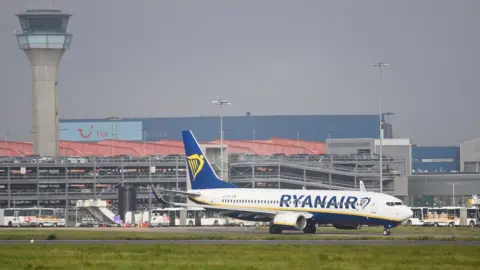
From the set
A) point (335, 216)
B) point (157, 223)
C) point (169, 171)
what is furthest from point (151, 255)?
point (169, 171)

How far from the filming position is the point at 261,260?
6247 centimetres

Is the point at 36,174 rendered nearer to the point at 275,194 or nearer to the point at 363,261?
the point at 275,194

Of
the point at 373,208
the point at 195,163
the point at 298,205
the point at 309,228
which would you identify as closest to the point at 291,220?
the point at 309,228

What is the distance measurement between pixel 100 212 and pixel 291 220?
4124 cm

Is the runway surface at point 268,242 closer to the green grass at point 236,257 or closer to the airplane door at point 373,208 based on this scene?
the green grass at point 236,257

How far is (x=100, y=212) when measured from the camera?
5502 inches

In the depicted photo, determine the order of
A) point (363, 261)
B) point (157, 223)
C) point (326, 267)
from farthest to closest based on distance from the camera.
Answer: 1. point (157, 223)
2. point (363, 261)
3. point (326, 267)

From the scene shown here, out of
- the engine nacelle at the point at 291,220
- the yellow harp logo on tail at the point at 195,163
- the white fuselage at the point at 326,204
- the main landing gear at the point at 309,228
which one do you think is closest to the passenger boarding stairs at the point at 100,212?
the yellow harp logo on tail at the point at 195,163

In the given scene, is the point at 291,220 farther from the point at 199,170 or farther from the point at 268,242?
the point at 268,242

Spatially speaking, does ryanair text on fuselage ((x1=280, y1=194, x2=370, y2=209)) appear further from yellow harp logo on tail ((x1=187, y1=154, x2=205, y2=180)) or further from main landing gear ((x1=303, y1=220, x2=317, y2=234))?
yellow harp logo on tail ((x1=187, y1=154, x2=205, y2=180))

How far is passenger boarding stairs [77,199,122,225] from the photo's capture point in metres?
139

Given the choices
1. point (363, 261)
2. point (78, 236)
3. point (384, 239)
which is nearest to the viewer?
point (363, 261)

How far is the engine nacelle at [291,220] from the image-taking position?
346 feet

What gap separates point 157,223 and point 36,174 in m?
53.6
